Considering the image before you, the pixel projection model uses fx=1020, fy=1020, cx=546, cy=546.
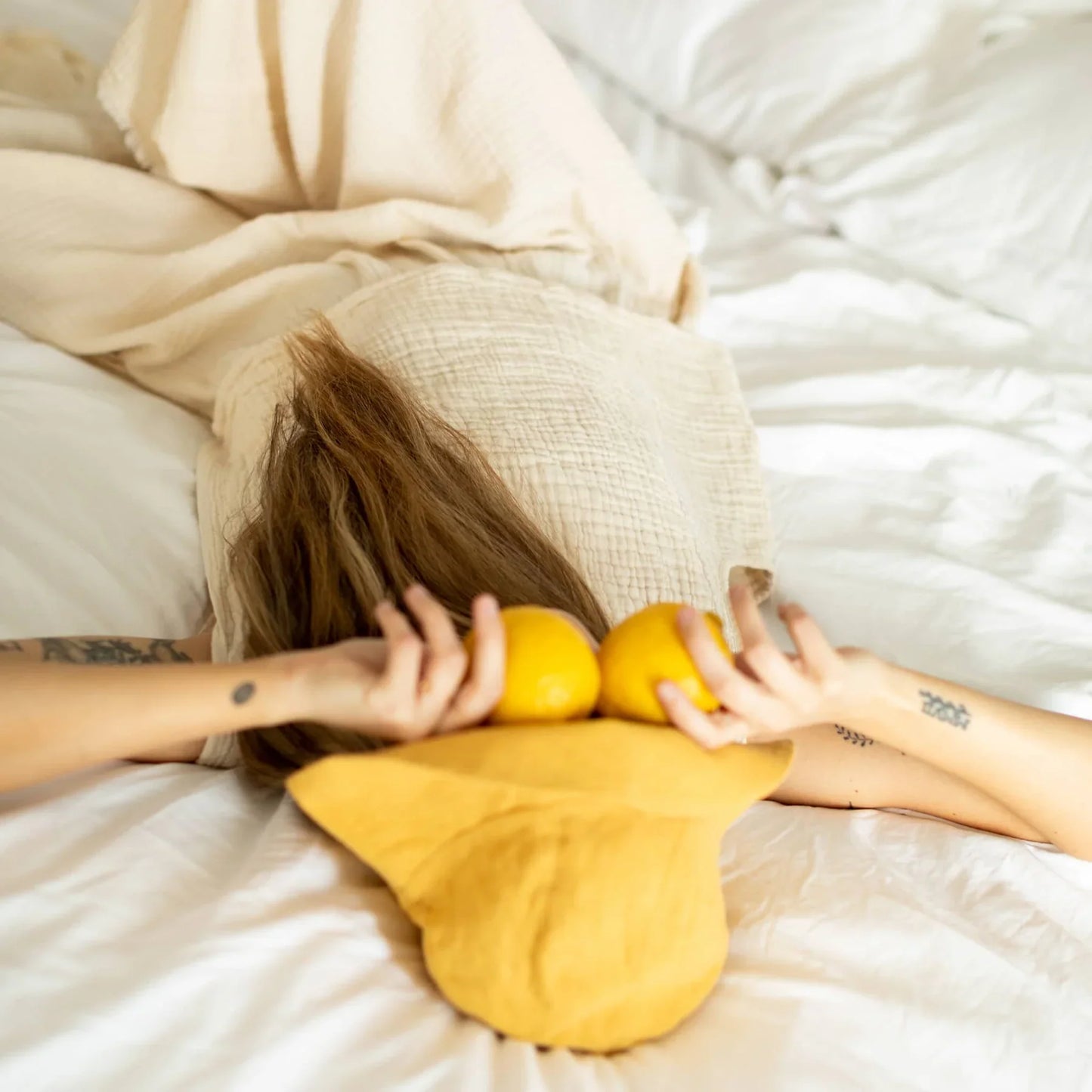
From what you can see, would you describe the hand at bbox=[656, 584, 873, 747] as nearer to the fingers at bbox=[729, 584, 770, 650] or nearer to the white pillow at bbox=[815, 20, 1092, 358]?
the fingers at bbox=[729, 584, 770, 650]

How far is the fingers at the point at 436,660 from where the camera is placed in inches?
22.0

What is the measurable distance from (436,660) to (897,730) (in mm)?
344

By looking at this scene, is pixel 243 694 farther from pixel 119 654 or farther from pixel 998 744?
pixel 998 744

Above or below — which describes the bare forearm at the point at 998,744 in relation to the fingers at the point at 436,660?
below

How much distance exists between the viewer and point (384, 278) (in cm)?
103

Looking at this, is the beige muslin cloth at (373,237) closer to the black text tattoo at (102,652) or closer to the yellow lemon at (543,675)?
the black text tattoo at (102,652)

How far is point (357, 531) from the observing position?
77 centimetres

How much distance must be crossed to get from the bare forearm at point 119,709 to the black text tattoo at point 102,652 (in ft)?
0.20

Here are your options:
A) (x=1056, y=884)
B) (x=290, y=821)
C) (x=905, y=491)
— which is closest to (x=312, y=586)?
(x=290, y=821)

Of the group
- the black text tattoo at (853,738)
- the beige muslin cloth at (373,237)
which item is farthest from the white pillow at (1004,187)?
the black text tattoo at (853,738)

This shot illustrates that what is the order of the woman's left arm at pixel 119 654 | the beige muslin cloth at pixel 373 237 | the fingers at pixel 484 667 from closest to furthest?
the fingers at pixel 484 667
the woman's left arm at pixel 119 654
the beige muslin cloth at pixel 373 237

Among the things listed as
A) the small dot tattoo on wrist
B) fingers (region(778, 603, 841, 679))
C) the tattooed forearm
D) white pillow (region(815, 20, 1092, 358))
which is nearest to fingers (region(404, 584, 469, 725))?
the small dot tattoo on wrist

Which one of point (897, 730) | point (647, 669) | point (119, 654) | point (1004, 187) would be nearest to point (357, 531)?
point (119, 654)

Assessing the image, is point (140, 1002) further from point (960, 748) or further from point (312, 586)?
point (960, 748)
